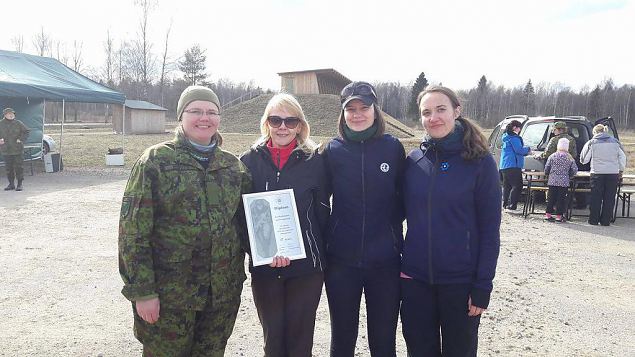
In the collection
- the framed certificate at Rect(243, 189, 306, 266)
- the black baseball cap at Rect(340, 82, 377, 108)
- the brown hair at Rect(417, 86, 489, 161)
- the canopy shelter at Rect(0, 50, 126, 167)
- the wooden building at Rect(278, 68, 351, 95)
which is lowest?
the framed certificate at Rect(243, 189, 306, 266)

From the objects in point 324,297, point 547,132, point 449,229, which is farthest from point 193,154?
point 547,132

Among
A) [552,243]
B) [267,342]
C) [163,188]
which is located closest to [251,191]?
[163,188]

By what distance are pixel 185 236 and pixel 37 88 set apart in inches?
566

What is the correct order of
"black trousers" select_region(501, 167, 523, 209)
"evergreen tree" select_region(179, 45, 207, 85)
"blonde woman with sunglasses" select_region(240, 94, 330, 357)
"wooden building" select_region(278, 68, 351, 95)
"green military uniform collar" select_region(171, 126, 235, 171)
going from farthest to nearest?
"evergreen tree" select_region(179, 45, 207, 85) < "wooden building" select_region(278, 68, 351, 95) < "black trousers" select_region(501, 167, 523, 209) < "blonde woman with sunglasses" select_region(240, 94, 330, 357) < "green military uniform collar" select_region(171, 126, 235, 171)

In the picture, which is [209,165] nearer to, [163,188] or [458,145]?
[163,188]

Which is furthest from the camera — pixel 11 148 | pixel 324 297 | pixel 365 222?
pixel 11 148

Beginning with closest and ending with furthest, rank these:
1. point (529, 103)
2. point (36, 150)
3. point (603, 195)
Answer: point (603, 195)
point (36, 150)
point (529, 103)

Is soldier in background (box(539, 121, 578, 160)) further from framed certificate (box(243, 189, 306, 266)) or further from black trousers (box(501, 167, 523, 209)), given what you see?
framed certificate (box(243, 189, 306, 266))

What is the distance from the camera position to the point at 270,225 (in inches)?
104

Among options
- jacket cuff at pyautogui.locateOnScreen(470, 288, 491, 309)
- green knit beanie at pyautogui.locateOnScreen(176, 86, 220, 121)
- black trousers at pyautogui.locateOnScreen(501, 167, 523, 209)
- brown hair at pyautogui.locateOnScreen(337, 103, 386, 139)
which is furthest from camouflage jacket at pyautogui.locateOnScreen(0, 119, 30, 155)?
jacket cuff at pyautogui.locateOnScreen(470, 288, 491, 309)

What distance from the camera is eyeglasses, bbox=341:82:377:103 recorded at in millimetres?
2834

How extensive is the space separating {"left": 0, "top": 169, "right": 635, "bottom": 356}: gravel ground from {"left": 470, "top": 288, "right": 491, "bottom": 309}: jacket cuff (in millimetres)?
1465

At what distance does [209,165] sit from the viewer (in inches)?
100

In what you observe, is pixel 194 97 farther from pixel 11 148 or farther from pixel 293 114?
pixel 11 148
